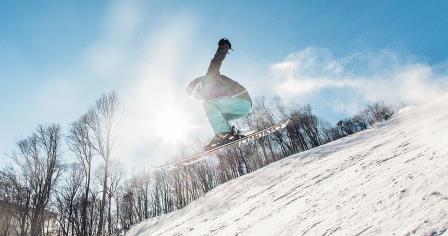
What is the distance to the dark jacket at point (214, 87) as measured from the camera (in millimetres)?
6828

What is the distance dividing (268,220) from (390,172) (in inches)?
135

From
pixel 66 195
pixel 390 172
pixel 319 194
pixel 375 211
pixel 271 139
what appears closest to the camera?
pixel 375 211

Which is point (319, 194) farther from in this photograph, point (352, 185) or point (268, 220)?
point (268, 220)

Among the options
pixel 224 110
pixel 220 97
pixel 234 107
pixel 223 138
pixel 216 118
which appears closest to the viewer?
pixel 220 97

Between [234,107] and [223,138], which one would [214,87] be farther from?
[223,138]

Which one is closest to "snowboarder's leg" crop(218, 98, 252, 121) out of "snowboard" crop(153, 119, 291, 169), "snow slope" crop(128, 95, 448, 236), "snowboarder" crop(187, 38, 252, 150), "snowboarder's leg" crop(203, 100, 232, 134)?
"snowboarder" crop(187, 38, 252, 150)

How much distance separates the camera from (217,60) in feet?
21.4

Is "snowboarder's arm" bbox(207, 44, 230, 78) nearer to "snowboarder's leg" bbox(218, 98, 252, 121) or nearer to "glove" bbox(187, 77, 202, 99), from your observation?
"glove" bbox(187, 77, 202, 99)

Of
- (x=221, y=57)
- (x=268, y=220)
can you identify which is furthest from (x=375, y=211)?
(x=221, y=57)

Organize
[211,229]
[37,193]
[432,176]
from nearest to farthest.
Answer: [432,176] → [211,229] → [37,193]

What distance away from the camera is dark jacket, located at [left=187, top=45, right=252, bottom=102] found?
6.83m

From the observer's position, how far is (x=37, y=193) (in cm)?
2811

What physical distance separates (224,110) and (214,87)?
0.72 meters

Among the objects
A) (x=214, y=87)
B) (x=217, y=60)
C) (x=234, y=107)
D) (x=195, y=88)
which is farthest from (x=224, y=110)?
(x=217, y=60)
